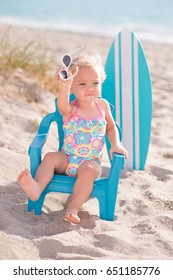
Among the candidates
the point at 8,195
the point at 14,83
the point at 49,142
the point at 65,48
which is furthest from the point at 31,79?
the point at 65,48

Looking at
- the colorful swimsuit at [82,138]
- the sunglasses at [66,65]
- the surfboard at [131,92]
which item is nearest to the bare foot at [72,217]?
the colorful swimsuit at [82,138]

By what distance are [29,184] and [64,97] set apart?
56 centimetres

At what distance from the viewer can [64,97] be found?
322 centimetres

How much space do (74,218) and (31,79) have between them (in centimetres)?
251

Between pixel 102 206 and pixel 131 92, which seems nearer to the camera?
pixel 102 206

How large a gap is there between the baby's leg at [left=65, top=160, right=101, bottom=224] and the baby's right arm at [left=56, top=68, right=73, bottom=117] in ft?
1.18

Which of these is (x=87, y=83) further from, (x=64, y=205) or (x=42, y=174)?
(x=64, y=205)

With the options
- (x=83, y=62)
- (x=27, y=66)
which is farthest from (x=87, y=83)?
(x=27, y=66)

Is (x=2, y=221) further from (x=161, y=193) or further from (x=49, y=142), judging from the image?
(x=49, y=142)

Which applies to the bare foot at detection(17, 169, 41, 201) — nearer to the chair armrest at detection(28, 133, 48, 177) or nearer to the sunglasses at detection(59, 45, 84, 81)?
the chair armrest at detection(28, 133, 48, 177)

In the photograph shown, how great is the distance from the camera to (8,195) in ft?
11.1

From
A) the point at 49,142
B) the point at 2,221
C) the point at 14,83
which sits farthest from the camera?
the point at 14,83

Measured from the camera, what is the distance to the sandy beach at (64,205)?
270 cm
